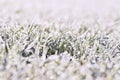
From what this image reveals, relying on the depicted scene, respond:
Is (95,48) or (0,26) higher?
(0,26)

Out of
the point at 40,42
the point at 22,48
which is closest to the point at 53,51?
the point at 40,42

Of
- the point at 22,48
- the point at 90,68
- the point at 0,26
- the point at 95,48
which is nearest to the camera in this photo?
the point at 90,68

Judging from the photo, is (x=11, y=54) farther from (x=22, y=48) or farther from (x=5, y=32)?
(x=5, y=32)

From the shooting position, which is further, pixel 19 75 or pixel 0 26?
pixel 0 26

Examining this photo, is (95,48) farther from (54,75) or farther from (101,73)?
(54,75)

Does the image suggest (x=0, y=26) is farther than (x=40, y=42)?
Yes

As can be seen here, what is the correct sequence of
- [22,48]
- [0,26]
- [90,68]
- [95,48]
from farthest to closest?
[0,26]
[95,48]
[22,48]
[90,68]

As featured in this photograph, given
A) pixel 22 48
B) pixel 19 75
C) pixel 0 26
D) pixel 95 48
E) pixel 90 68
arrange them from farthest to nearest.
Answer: pixel 0 26 → pixel 95 48 → pixel 22 48 → pixel 90 68 → pixel 19 75

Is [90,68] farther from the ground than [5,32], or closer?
closer

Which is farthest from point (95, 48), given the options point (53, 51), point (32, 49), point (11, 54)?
point (11, 54)
